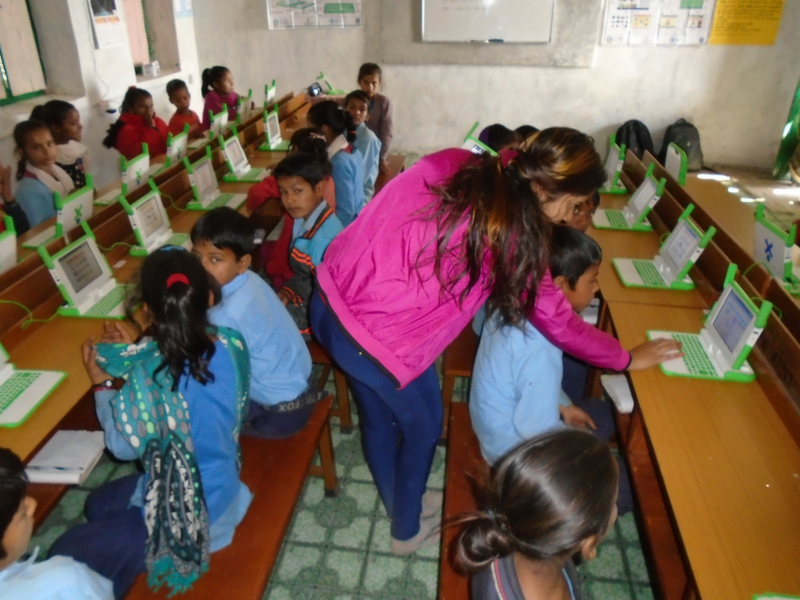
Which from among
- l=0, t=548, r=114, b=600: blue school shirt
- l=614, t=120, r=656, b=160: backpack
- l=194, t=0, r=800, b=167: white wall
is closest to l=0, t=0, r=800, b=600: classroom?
l=0, t=548, r=114, b=600: blue school shirt

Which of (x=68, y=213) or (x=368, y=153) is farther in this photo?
(x=368, y=153)

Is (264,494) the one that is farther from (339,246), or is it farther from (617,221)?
(617,221)

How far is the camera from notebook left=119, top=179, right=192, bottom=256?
2578 millimetres

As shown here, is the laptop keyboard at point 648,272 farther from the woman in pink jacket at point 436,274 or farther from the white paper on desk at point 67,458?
the white paper on desk at point 67,458

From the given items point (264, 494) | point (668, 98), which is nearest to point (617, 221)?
point (264, 494)

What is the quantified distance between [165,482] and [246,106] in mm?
4145

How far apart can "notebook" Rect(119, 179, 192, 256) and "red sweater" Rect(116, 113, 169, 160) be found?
1.62 metres

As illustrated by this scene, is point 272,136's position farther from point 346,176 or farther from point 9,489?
point 9,489

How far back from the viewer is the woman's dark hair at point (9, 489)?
3.22 feet

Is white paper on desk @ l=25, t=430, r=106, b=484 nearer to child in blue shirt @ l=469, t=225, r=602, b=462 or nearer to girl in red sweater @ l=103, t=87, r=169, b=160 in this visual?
child in blue shirt @ l=469, t=225, r=602, b=462

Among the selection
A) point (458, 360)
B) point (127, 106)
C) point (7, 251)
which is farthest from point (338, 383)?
point (127, 106)

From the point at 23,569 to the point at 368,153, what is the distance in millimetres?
3184

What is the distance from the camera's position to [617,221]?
3092 mm

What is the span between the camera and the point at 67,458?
1718mm
